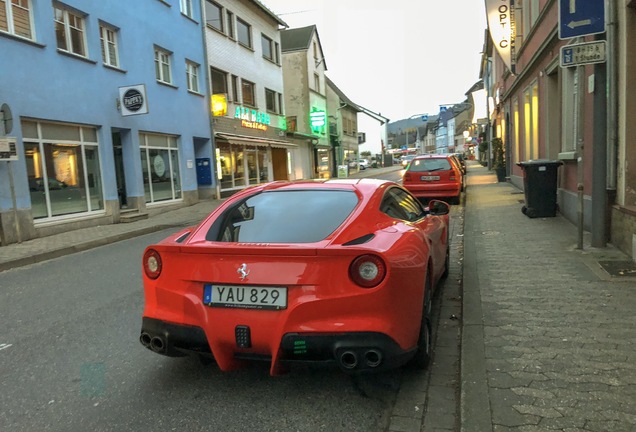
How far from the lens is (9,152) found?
34.0 feet

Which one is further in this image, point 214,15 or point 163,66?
point 214,15

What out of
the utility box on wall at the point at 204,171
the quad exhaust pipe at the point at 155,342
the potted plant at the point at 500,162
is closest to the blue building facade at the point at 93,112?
the utility box on wall at the point at 204,171

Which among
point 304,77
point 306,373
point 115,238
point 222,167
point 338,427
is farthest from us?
point 304,77

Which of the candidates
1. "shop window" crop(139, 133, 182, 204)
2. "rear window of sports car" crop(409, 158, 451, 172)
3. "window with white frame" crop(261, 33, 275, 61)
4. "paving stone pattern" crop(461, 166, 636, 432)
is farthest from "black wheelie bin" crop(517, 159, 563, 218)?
"window with white frame" crop(261, 33, 275, 61)

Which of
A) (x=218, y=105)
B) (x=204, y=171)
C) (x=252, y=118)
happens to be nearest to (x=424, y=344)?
(x=204, y=171)

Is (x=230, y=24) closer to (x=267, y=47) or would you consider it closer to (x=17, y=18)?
(x=267, y=47)

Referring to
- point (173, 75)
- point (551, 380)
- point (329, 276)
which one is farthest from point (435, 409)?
point (173, 75)

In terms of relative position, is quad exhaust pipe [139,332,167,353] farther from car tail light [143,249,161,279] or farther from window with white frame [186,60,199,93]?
window with white frame [186,60,199,93]

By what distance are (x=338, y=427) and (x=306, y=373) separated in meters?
0.76

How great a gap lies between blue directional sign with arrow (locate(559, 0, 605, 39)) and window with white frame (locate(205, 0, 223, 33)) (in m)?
18.0

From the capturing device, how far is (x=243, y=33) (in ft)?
84.5

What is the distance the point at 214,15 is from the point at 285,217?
21722 millimetres

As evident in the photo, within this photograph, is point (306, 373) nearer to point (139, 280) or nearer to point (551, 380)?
point (551, 380)

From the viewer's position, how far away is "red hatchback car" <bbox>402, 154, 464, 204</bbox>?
1418cm
